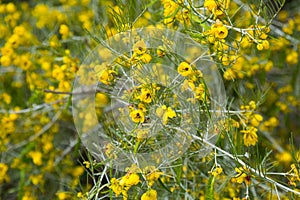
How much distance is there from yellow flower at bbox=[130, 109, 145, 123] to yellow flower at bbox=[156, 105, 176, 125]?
68 millimetres

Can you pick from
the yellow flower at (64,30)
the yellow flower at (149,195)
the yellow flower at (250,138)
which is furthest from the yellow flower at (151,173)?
the yellow flower at (64,30)

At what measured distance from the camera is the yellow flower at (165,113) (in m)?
1.36

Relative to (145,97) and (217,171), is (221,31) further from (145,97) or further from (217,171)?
(217,171)

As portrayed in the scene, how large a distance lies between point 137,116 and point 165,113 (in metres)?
0.09

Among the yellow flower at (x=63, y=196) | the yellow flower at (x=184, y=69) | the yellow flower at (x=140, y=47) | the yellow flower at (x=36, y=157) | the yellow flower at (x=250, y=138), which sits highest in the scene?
the yellow flower at (x=140, y=47)

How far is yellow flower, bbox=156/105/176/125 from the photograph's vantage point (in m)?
1.36

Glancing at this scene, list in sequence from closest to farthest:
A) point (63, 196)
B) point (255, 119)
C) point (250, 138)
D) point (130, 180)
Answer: point (130, 180) < point (250, 138) < point (255, 119) < point (63, 196)

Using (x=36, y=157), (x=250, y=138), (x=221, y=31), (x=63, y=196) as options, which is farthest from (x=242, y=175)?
(x=36, y=157)

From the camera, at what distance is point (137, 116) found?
1335mm

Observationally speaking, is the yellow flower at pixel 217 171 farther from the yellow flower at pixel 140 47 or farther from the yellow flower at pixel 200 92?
the yellow flower at pixel 140 47

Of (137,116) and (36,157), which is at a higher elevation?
(137,116)

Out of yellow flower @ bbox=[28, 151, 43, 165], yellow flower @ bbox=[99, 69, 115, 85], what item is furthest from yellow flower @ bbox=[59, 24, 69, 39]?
yellow flower @ bbox=[99, 69, 115, 85]

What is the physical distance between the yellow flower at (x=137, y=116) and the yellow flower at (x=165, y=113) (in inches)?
2.7

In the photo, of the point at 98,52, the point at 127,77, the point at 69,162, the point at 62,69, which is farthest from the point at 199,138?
the point at 69,162
